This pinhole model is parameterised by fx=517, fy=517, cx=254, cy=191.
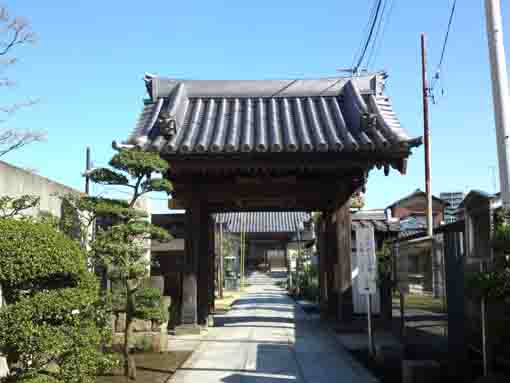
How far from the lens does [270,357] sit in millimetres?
9391

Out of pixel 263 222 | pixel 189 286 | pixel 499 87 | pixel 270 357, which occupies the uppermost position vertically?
pixel 263 222

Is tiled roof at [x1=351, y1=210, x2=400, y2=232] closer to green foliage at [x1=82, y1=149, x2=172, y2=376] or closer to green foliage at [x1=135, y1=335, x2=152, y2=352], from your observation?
green foliage at [x1=135, y1=335, x2=152, y2=352]

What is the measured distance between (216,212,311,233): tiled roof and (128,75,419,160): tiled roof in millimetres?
29170

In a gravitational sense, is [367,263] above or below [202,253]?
below

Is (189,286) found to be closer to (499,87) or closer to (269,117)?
(269,117)

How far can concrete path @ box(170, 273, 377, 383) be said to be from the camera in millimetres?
7840

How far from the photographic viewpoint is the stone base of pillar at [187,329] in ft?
40.1

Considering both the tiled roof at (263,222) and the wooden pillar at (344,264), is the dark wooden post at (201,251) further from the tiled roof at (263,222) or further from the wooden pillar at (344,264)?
the tiled roof at (263,222)

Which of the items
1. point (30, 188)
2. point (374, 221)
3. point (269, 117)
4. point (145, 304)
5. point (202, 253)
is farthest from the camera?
point (374, 221)

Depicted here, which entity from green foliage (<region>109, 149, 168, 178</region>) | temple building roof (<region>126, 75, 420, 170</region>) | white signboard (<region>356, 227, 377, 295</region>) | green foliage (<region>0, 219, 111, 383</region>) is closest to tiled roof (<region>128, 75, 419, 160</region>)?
temple building roof (<region>126, 75, 420, 170</region>)

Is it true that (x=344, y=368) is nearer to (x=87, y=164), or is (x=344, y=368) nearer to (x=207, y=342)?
(x=207, y=342)

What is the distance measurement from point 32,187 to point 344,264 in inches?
304

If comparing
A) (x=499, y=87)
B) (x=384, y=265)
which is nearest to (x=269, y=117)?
(x=384, y=265)

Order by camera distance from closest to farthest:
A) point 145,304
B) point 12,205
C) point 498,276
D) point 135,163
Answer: point 498,276 → point 12,205 → point 135,163 → point 145,304
